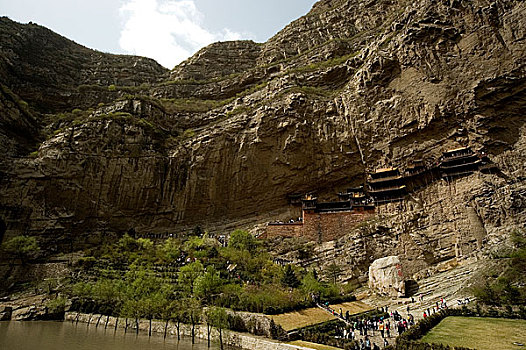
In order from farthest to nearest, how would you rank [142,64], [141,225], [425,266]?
[142,64] → [141,225] → [425,266]

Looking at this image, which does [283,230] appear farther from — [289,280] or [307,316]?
[307,316]

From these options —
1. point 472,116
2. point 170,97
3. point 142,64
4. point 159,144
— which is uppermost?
point 142,64

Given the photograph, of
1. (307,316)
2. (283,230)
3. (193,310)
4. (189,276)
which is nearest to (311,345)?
(307,316)

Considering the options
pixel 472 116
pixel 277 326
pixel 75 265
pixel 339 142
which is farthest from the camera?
pixel 339 142

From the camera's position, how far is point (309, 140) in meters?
40.1

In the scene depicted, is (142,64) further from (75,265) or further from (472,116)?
(472,116)

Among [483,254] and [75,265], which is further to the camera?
[75,265]

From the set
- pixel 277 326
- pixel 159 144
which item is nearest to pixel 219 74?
pixel 159 144

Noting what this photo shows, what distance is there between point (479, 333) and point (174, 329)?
17879mm

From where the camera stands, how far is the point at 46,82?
192 feet

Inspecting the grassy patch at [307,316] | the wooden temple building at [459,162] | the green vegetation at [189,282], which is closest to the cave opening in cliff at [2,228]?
the green vegetation at [189,282]

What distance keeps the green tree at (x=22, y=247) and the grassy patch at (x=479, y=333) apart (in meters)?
36.5

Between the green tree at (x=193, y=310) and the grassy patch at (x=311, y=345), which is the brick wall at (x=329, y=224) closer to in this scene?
the green tree at (x=193, y=310)

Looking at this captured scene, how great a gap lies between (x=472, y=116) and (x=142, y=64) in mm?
70023
